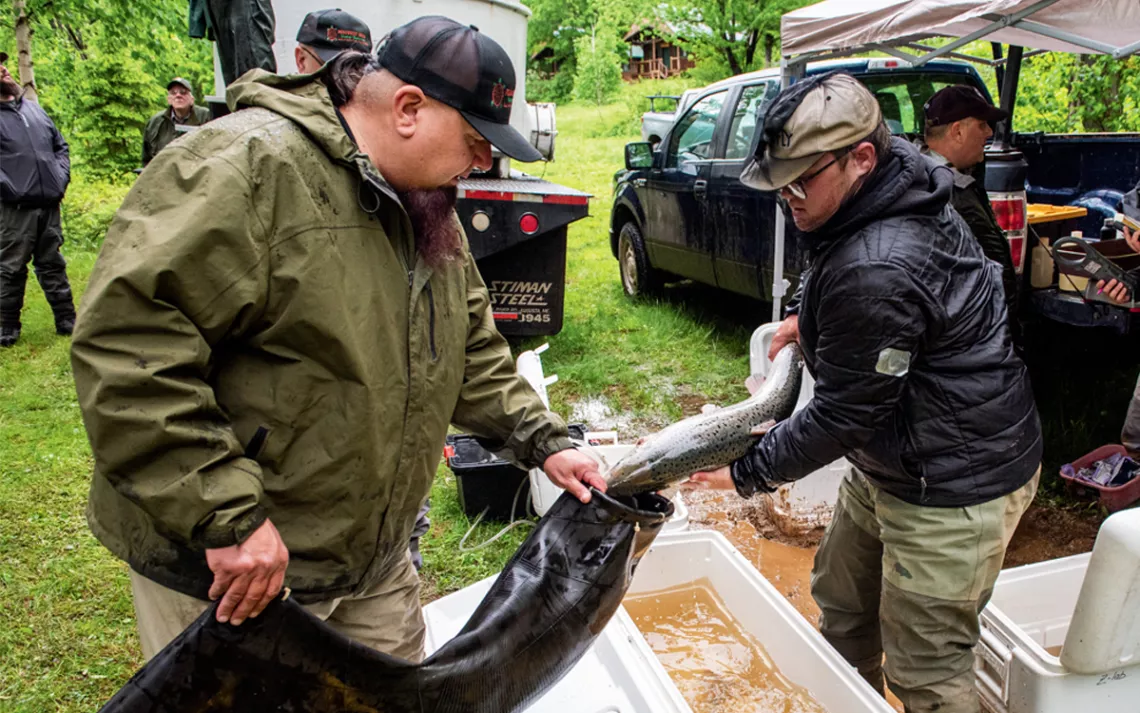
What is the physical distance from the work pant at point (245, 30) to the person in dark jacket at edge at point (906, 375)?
3.16 metres

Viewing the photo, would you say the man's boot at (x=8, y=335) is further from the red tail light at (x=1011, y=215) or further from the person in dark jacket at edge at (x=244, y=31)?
the red tail light at (x=1011, y=215)

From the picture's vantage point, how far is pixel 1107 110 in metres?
11.1

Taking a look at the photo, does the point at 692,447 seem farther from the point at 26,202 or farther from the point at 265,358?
the point at 26,202

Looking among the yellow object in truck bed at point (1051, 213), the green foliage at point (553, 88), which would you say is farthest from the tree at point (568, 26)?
the yellow object in truck bed at point (1051, 213)

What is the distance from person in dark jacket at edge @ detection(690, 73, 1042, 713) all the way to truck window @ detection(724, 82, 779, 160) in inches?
174

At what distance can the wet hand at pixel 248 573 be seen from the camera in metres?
1.65

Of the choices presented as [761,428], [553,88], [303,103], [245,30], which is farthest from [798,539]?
[553,88]

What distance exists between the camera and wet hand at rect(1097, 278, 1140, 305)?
4254mm

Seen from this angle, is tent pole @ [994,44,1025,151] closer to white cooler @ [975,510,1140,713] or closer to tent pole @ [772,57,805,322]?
tent pole @ [772,57,805,322]

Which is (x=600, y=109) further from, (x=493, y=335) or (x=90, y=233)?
(x=493, y=335)

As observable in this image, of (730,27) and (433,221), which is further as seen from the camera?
(730,27)

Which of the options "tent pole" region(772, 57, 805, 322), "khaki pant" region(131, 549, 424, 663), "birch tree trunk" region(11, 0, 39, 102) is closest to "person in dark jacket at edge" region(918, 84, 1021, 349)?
"tent pole" region(772, 57, 805, 322)

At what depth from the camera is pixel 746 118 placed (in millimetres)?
6941

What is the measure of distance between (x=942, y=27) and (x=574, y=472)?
3857mm
